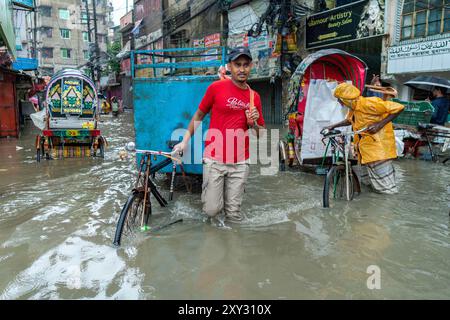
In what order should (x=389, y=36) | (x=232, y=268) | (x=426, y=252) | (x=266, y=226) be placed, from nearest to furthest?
(x=232, y=268) → (x=426, y=252) → (x=266, y=226) → (x=389, y=36)

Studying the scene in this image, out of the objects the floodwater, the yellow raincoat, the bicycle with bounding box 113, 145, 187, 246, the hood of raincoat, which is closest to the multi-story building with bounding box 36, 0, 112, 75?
the floodwater

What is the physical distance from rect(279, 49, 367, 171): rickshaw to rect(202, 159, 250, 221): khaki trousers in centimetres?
349

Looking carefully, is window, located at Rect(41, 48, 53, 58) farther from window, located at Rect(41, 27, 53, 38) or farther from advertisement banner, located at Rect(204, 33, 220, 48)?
advertisement banner, located at Rect(204, 33, 220, 48)

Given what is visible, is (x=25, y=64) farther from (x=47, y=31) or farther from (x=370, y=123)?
(x=47, y=31)

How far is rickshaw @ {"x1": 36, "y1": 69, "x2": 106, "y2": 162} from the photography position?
9242 millimetres

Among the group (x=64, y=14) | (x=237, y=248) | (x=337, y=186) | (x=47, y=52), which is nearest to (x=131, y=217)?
(x=237, y=248)

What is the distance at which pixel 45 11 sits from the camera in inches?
1875

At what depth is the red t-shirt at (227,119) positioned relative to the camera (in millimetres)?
3877

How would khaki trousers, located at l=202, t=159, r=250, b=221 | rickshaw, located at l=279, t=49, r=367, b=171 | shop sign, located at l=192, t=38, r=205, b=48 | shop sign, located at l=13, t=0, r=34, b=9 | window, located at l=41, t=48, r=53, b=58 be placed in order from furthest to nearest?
window, located at l=41, t=48, r=53, b=58 → shop sign, located at l=192, t=38, r=205, b=48 → shop sign, located at l=13, t=0, r=34, b=9 → rickshaw, located at l=279, t=49, r=367, b=171 → khaki trousers, located at l=202, t=159, r=250, b=221

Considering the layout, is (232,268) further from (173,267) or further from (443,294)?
(443,294)
